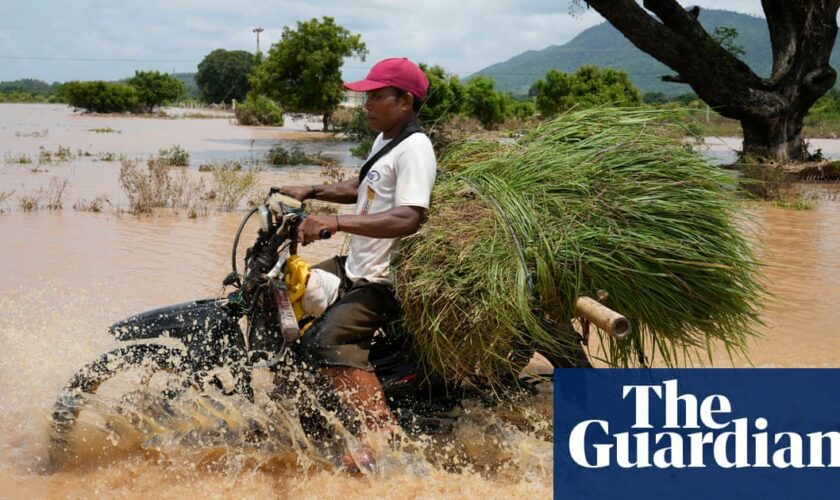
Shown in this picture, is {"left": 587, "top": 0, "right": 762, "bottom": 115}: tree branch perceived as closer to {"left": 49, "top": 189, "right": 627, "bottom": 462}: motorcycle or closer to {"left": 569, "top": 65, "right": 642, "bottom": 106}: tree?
{"left": 49, "top": 189, "right": 627, "bottom": 462}: motorcycle

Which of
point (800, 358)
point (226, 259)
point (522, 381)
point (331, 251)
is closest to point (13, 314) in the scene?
point (226, 259)

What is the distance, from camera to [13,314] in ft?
20.2

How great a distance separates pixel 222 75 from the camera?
110750mm

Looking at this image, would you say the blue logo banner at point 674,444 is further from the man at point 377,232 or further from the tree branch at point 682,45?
the tree branch at point 682,45

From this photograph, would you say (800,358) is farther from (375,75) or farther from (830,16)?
(830,16)

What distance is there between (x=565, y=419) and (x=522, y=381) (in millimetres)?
329

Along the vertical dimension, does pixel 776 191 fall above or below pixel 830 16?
below

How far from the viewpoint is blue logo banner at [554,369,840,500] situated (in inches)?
150

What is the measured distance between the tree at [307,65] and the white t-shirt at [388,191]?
1240 inches

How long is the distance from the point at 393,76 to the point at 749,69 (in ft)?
56.1

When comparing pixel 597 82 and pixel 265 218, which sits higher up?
pixel 597 82

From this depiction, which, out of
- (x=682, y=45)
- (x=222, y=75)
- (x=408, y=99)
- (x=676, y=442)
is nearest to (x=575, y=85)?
(x=682, y=45)

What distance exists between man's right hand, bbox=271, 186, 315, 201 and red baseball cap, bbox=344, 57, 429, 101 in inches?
23.9

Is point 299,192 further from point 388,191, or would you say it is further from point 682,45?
point 682,45
